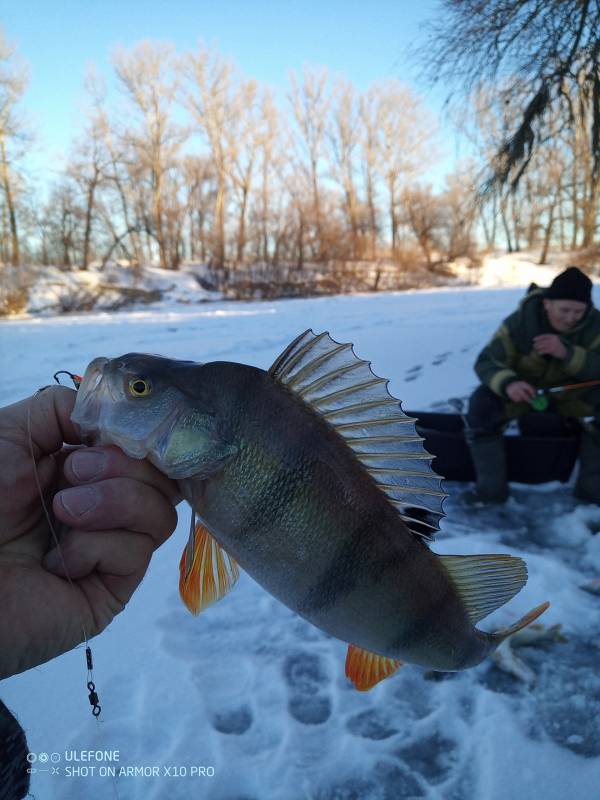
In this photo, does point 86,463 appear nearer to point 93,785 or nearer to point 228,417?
point 228,417

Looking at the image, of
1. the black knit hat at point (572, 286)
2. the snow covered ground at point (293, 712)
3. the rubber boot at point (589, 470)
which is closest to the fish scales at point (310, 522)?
the snow covered ground at point (293, 712)

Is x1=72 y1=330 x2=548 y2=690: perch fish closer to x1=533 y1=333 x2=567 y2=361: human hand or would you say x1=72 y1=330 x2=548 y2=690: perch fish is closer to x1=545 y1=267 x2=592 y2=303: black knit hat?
x1=533 y1=333 x2=567 y2=361: human hand

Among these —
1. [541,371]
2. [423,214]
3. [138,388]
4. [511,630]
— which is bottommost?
[511,630]

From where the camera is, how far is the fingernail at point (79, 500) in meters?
1.08

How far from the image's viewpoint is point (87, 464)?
3.64 ft

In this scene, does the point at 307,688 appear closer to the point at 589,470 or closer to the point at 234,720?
the point at 234,720

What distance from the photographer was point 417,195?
1217 inches

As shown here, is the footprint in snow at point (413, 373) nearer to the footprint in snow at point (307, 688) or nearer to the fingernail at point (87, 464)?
the footprint in snow at point (307, 688)

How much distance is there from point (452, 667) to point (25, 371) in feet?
18.7

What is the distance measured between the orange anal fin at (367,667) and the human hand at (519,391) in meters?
2.67

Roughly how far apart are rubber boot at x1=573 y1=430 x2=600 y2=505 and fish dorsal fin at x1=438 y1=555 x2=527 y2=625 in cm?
268

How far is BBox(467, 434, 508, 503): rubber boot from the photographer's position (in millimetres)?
3467

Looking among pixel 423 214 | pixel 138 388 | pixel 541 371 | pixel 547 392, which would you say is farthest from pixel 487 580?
pixel 423 214

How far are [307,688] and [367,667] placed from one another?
850 millimetres
